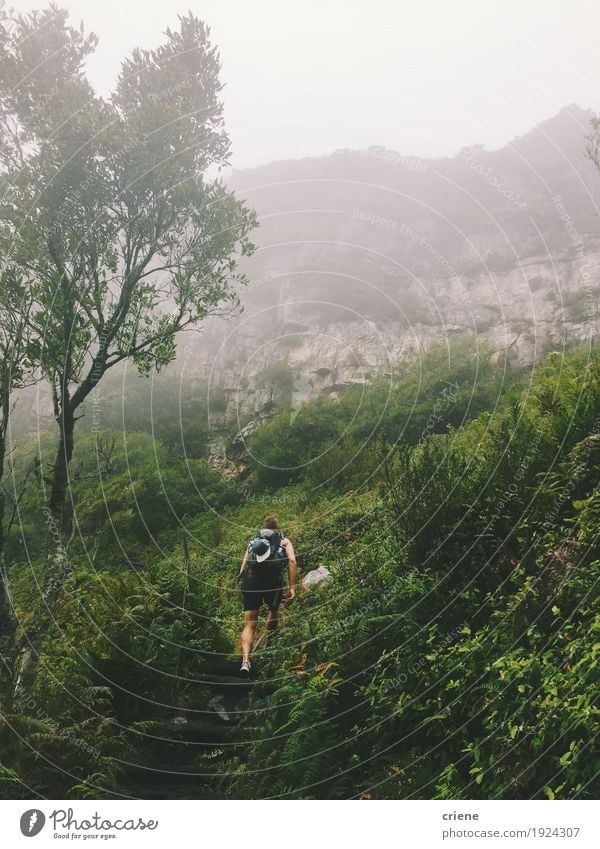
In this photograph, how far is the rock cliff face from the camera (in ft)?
83.0

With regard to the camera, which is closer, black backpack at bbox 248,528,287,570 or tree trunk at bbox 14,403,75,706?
tree trunk at bbox 14,403,75,706

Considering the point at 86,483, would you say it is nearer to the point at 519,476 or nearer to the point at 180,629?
the point at 180,629

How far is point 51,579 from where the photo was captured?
7090mm

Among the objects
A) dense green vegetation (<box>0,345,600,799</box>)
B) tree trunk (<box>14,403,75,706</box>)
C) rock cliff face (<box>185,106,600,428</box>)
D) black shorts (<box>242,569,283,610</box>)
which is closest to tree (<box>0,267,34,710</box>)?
tree trunk (<box>14,403,75,706</box>)

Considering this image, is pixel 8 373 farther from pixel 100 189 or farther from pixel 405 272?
pixel 405 272

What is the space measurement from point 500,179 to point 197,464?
31.2 meters

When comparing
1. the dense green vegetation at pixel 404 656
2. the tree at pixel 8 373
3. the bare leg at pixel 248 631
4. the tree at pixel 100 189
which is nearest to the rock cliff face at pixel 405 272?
the tree at pixel 100 189

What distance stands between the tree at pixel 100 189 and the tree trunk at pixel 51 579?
55 millimetres

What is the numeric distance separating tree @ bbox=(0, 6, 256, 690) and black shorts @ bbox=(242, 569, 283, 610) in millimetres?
2959

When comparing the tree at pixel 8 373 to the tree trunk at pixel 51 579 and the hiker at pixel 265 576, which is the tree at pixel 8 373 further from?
the hiker at pixel 265 576

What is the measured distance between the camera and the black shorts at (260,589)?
262 inches

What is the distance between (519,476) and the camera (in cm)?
555

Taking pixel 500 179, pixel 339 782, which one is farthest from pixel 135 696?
pixel 500 179

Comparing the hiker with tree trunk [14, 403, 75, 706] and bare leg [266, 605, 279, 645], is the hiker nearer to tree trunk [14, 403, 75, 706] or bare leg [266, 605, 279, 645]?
bare leg [266, 605, 279, 645]
